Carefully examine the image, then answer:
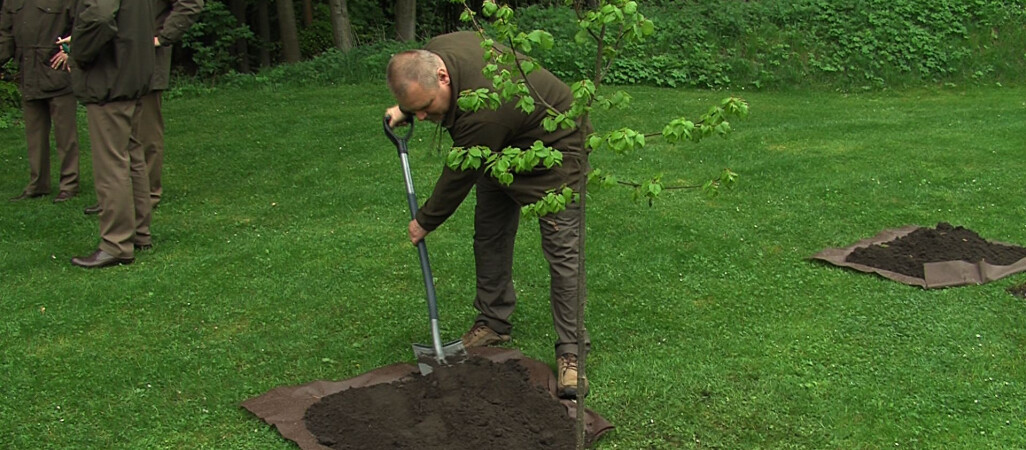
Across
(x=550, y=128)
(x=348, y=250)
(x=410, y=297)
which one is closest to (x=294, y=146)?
(x=348, y=250)

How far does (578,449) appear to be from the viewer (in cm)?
361

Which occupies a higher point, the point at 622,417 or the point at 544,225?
the point at 544,225

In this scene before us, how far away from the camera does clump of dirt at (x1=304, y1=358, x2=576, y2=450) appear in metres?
3.89

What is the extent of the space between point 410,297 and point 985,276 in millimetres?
3114

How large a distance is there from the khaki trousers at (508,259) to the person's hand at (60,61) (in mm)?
3855

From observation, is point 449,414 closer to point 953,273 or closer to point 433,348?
point 433,348

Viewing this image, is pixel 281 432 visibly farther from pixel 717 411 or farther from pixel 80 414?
pixel 717 411

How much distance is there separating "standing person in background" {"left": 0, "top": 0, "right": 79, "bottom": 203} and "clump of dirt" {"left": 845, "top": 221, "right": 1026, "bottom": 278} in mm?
5500

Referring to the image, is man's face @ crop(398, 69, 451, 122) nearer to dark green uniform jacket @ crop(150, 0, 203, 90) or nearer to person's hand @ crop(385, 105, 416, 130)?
person's hand @ crop(385, 105, 416, 130)

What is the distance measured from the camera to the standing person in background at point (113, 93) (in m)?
5.86

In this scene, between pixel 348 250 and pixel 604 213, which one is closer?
Result: pixel 348 250

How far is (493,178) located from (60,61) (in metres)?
4.16

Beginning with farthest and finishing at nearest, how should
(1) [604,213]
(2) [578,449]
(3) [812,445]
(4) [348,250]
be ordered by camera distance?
(1) [604,213]
(4) [348,250]
(3) [812,445]
(2) [578,449]

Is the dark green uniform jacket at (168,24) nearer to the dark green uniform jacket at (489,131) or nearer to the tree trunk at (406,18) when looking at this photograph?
the dark green uniform jacket at (489,131)
